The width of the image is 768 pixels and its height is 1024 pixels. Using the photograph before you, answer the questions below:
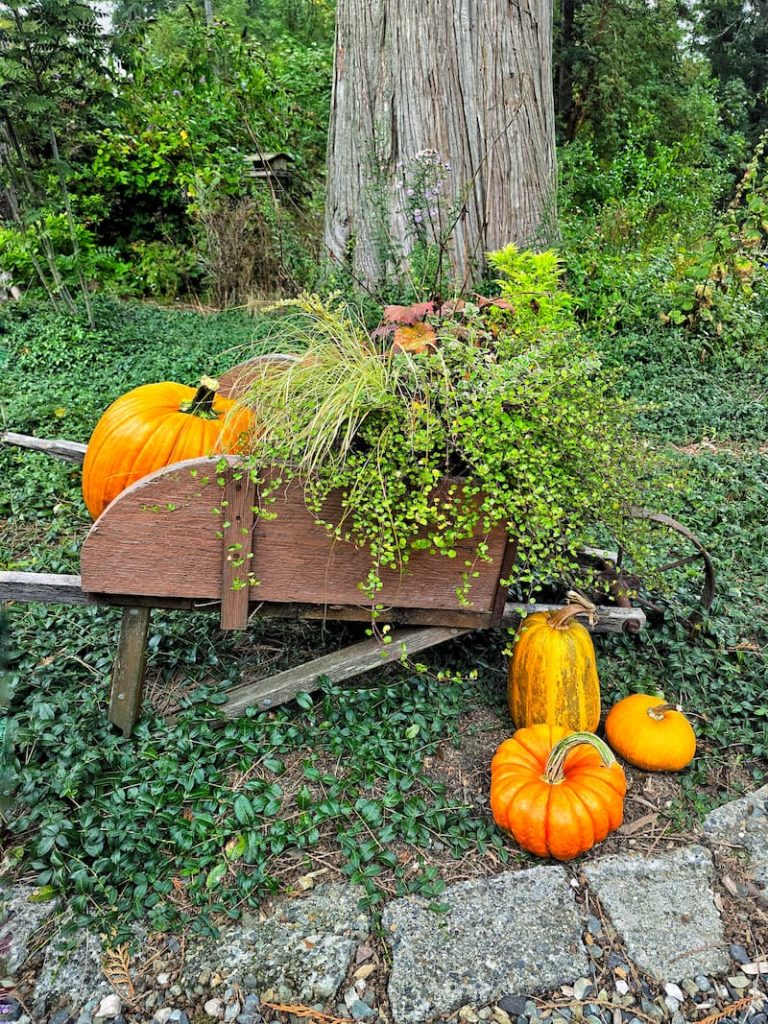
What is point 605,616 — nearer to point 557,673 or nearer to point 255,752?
point 557,673

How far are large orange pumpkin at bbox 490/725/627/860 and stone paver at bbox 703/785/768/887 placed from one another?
289 mm

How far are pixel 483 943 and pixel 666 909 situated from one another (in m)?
0.49

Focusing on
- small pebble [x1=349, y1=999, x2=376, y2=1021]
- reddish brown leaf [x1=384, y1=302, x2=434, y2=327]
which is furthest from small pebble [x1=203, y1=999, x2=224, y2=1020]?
reddish brown leaf [x1=384, y1=302, x2=434, y2=327]

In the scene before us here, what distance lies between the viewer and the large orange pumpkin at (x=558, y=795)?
6.19 feet

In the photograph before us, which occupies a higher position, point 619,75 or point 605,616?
point 619,75

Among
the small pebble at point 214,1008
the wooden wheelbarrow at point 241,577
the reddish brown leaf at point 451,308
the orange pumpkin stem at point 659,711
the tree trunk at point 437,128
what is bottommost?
the small pebble at point 214,1008

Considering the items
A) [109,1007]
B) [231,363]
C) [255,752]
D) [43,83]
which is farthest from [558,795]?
[43,83]

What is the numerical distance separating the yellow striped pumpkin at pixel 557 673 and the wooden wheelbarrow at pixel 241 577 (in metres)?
0.12

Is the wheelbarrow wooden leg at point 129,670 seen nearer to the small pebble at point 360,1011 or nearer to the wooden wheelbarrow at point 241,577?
the wooden wheelbarrow at point 241,577

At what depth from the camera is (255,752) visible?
85.7 inches

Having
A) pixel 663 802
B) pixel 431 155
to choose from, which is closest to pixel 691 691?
pixel 663 802

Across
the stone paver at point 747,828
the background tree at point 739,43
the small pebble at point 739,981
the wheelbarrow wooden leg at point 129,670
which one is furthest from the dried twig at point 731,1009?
the background tree at point 739,43

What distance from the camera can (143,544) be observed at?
1.98m

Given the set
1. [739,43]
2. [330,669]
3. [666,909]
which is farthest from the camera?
[739,43]
